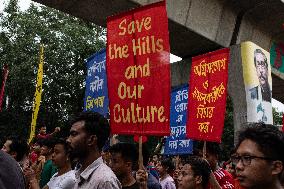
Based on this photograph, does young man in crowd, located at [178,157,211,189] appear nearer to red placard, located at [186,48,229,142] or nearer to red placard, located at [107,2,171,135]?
red placard, located at [107,2,171,135]

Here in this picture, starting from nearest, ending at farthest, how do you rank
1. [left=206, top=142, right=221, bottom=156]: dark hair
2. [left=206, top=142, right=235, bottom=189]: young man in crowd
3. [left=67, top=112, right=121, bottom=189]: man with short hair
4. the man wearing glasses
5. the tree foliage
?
the man wearing glasses < [left=67, top=112, right=121, bottom=189]: man with short hair < [left=206, top=142, right=235, bottom=189]: young man in crowd < [left=206, top=142, right=221, bottom=156]: dark hair < the tree foliage

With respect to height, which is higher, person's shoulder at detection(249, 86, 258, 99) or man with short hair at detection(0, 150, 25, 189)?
person's shoulder at detection(249, 86, 258, 99)

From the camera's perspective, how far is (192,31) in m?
9.14

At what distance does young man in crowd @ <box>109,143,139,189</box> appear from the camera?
4.35 meters

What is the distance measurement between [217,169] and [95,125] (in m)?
2.34

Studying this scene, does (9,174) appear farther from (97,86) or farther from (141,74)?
(97,86)

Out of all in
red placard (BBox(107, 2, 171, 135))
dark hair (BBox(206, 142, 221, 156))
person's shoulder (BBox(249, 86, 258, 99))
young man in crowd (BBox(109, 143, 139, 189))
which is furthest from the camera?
person's shoulder (BBox(249, 86, 258, 99))

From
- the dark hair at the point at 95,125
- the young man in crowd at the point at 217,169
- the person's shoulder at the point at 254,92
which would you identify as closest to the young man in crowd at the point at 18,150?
the young man in crowd at the point at 217,169

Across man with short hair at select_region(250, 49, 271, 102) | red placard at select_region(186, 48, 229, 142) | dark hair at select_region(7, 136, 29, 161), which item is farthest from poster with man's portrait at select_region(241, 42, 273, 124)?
dark hair at select_region(7, 136, 29, 161)

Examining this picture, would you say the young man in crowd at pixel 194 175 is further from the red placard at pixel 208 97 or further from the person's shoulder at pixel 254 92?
the person's shoulder at pixel 254 92

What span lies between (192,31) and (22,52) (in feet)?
46.3

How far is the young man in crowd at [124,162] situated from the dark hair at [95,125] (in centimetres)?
116

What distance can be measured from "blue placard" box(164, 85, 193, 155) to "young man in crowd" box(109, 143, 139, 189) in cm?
294

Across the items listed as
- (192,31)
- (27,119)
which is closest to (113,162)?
(192,31)
